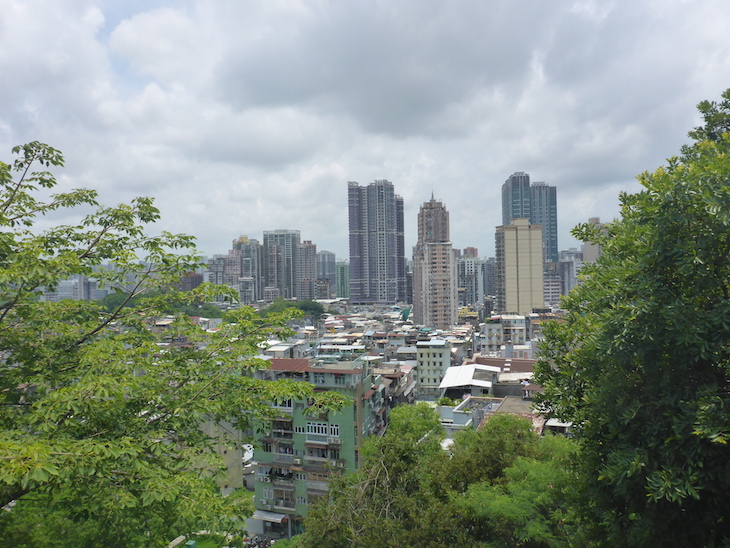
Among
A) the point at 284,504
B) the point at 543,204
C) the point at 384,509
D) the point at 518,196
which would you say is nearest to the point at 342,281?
the point at 518,196

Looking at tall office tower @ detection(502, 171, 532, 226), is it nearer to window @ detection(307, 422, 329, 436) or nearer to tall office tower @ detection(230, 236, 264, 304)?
tall office tower @ detection(230, 236, 264, 304)

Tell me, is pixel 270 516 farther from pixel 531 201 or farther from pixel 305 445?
pixel 531 201

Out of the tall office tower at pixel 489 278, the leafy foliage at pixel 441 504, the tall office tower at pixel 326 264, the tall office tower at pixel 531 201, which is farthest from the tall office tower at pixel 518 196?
the leafy foliage at pixel 441 504

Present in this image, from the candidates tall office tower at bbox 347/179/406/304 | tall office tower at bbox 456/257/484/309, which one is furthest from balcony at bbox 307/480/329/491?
tall office tower at bbox 456/257/484/309

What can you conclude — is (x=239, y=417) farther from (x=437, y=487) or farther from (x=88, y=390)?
(x=437, y=487)

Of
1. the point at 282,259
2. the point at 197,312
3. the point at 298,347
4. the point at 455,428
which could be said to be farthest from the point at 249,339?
the point at 282,259

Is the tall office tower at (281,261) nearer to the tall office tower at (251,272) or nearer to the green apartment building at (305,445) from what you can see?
the tall office tower at (251,272)
